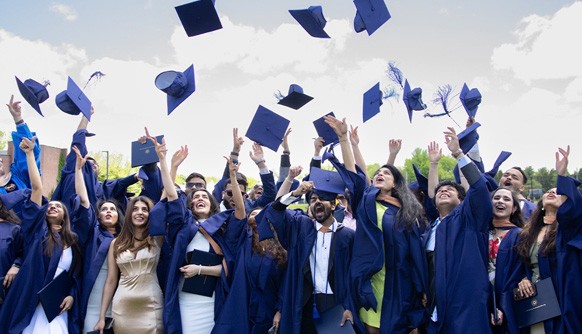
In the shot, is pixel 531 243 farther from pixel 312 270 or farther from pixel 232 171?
pixel 232 171

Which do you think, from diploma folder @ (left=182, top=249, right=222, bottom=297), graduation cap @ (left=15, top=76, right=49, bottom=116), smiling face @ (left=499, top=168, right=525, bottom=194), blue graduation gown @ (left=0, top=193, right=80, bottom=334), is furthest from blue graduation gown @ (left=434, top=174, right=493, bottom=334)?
graduation cap @ (left=15, top=76, right=49, bottom=116)

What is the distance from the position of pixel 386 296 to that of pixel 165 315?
65.7 inches

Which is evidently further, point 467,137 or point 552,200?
point 467,137

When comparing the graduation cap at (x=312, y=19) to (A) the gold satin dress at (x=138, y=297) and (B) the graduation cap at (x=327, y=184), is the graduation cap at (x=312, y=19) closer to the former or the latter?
(B) the graduation cap at (x=327, y=184)

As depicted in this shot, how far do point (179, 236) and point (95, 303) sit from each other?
2.87ft

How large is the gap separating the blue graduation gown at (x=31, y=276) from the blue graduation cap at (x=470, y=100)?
3.85 m

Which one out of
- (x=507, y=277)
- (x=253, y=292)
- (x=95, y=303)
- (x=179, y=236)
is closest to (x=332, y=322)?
(x=253, y=292)

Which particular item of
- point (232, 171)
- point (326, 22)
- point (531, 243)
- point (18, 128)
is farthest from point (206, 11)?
point (531, 243)

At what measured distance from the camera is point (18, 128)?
5176mm

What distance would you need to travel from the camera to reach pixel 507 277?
3.74 m

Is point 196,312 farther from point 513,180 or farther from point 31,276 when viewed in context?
point 513,180

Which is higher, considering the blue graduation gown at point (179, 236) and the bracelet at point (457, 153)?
the bracelet at point (457, 153)

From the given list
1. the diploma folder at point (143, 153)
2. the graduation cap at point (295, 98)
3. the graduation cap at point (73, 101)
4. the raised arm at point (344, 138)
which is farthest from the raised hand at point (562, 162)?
the graduation cap at point (73, 101)

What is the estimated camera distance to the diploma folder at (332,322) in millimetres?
3711
